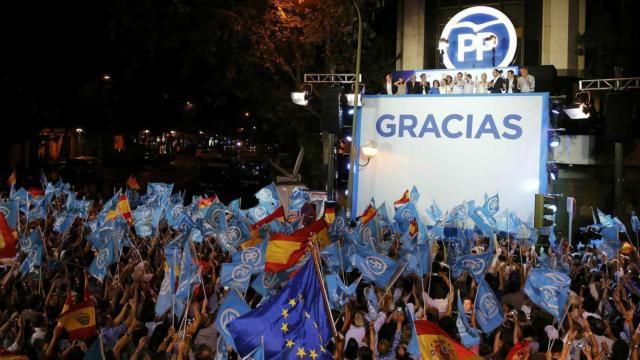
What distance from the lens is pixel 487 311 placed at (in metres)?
6.68

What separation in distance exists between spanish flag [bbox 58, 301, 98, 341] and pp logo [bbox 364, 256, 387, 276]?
123 inches

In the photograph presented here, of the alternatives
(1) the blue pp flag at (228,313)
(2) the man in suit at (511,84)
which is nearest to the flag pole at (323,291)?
(1) the blue pp flag at (228,313)

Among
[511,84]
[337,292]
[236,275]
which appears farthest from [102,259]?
[511,84]

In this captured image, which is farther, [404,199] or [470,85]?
[470,85]

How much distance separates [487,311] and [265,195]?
7.39 metres

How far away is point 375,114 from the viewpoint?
1625 centimetres

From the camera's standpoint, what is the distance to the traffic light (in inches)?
527

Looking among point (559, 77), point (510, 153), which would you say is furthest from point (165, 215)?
point (559, 77)

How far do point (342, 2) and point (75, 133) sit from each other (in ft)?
126

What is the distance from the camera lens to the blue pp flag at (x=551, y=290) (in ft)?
22.9

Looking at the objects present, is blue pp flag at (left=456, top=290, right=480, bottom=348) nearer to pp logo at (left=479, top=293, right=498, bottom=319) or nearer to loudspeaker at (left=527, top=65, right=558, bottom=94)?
pp logo at (left=479, top=293, right=498, bottom=319)

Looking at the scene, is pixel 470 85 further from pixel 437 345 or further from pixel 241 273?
pixel 437 345

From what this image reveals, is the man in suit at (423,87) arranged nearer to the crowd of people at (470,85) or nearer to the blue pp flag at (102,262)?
the crowd of people at (470,85)

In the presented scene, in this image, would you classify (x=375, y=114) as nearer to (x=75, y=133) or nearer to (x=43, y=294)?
(x=43, y=294)
